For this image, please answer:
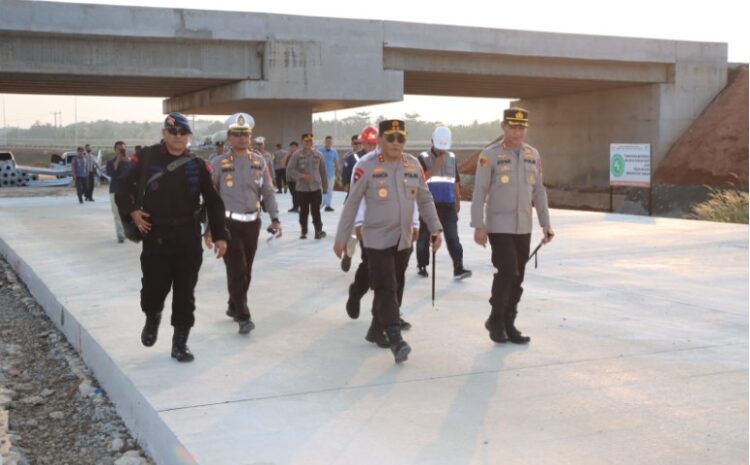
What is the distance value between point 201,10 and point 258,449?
102 feet

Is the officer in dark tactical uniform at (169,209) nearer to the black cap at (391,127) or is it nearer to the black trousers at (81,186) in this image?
the black cap at (391,127)

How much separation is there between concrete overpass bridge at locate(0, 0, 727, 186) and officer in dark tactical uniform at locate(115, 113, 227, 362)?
1097 inches

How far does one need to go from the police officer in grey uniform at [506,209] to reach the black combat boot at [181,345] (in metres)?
2.27

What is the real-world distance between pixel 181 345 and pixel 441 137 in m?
4.36

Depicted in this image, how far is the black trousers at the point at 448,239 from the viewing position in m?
10.1

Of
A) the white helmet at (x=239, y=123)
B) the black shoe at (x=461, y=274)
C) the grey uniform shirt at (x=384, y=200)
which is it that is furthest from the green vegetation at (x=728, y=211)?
the grey uniform shirt at (x=384, y=200)

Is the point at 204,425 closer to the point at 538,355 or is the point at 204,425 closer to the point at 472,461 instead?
the point at 472,461

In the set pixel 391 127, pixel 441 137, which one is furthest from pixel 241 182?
pixel 441 137

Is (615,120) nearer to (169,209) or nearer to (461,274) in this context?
(461,274)

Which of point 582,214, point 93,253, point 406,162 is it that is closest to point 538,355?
point 406,162

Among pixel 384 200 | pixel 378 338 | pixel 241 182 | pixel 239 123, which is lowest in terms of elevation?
pixel 378 338

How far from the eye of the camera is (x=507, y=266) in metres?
6.75

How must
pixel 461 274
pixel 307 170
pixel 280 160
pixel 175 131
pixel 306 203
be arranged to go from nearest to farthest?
pixel 175 131 < pixel 461 274 < pixel 307 170 < pixel 306 203 < pixel 280 160

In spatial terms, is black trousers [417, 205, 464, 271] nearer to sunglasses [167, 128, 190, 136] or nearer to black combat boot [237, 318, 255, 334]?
black combat boot [237, 318, 255, 334]
